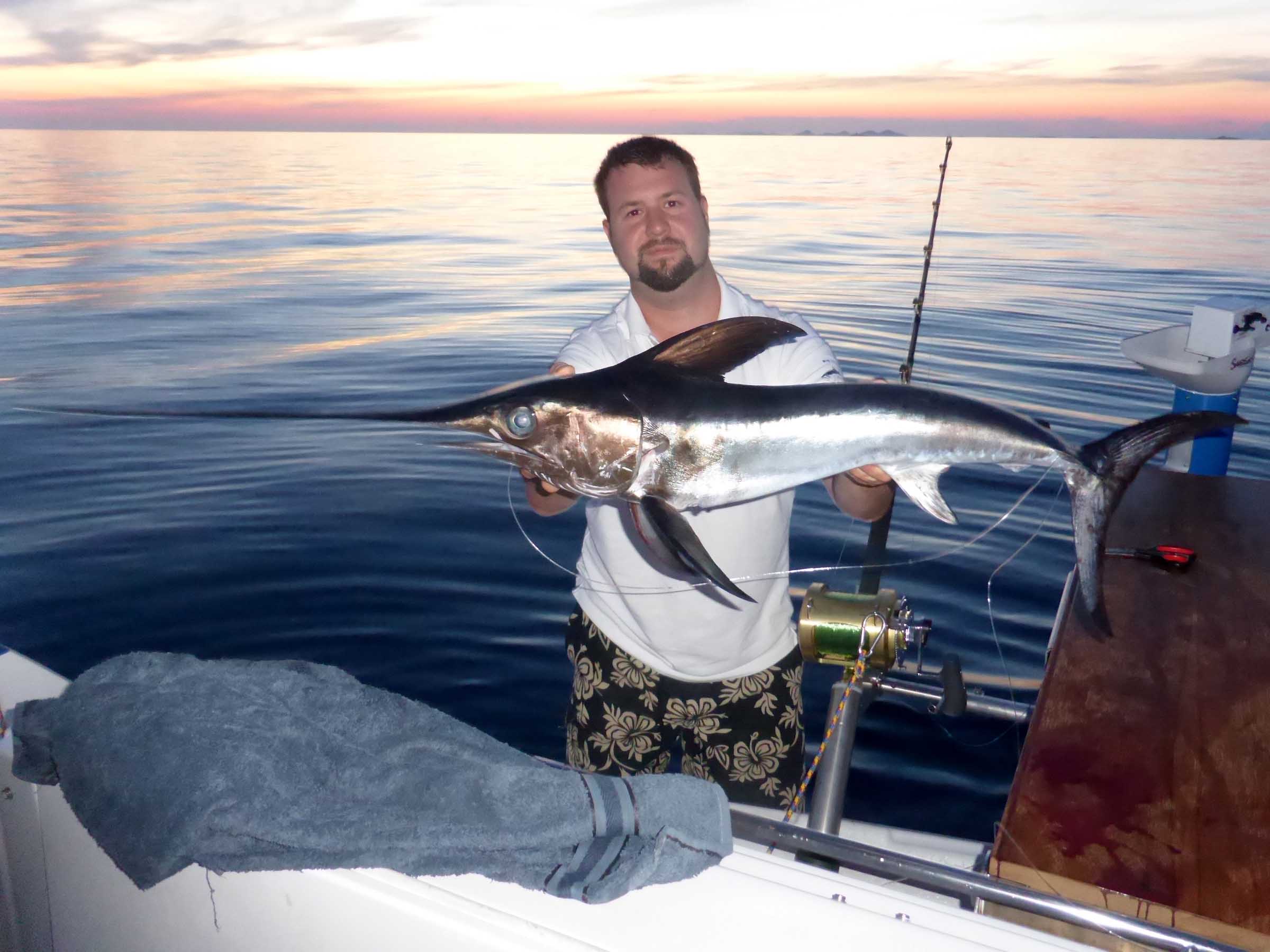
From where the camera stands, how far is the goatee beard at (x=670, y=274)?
2809mm

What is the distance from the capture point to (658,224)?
2.82 m

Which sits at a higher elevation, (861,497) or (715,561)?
(861,497)

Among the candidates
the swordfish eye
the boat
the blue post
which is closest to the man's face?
the swordfish eye

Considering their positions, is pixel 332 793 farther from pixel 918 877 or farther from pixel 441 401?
pixel 441 401

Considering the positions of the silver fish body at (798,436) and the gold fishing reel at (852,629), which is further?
the gold fishing reel at (852,629)

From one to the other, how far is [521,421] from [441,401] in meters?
7.72

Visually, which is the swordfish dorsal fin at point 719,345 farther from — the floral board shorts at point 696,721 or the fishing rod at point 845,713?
the floral board shorts at point 696,721

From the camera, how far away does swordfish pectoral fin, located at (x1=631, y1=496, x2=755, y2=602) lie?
2.06 metres

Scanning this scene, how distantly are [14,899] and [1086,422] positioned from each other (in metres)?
8.47

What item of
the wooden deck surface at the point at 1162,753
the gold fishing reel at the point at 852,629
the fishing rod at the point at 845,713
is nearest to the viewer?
the wooden deck surface at the point at 1162,753

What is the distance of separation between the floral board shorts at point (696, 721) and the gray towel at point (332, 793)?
3.38 feet

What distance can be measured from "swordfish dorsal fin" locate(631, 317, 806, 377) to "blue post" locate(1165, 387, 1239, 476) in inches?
110

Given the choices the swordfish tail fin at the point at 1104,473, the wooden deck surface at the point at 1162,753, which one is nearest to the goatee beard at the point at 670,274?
the swordfish tail fin at the point at 1104,473

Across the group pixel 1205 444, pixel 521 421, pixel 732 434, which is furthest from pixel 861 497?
pixel 1205 444
